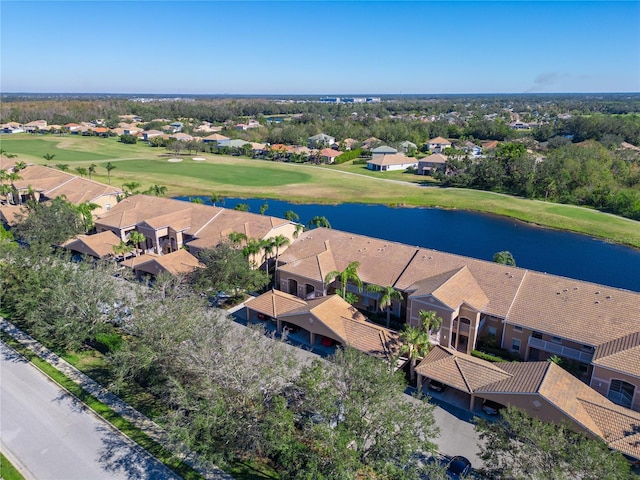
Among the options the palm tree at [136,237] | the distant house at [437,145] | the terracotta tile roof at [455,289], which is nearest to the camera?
the terracotta tile roof at [455,289]

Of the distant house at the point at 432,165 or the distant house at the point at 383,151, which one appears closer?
the distant house at the point at 432,165

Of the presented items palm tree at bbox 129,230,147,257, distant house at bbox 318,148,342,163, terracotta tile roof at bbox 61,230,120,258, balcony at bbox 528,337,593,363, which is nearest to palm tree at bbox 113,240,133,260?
palm tree at bbox 129,230,147,257

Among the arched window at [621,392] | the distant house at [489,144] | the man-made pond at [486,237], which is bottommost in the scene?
the man-made pond at [486,237]

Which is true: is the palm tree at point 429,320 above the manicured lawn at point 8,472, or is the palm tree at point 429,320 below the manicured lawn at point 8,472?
above

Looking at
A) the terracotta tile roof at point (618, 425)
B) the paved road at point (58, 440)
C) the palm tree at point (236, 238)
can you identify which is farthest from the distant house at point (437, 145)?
the paved road at point (58, 440)

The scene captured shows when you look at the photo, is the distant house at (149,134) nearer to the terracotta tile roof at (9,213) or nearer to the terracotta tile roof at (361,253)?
the terracotta tile roof at (9,213)

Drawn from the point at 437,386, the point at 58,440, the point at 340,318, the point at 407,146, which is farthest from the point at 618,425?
the point at 407,146
